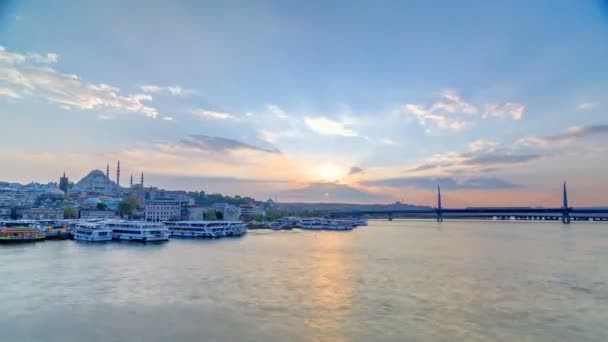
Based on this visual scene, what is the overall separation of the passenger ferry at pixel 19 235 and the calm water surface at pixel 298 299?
462cm

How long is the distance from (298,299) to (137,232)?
1149 cm

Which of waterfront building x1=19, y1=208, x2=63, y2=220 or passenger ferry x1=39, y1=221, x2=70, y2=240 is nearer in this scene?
passenger ferry x1=39, y1=221, x2=70, y2=240

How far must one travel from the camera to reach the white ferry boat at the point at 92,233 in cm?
1554

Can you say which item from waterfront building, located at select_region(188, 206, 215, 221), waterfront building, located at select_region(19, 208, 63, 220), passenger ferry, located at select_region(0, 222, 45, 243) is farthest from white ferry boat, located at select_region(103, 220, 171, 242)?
waterfront building, located at select_region(188, 206, 215, 221)

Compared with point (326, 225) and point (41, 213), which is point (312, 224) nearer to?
point (326, 225)

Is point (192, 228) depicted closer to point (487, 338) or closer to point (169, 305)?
point (169, 305)

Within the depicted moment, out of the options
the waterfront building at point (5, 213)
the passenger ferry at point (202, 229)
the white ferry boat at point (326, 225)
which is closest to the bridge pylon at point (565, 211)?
the white ferry boat at point (326, 225)

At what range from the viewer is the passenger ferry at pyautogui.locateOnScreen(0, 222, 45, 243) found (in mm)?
14257

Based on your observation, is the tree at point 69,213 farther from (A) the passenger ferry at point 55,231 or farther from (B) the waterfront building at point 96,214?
(A) the passenger ferry at point 55,231

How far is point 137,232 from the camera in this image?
1594 cm

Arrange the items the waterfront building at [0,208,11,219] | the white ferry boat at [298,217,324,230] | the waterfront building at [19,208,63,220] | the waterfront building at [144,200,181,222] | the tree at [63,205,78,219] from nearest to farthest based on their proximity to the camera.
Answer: the waterfront building at [19,208,63,220]
the waterfront building at [0,208,11,219]
the tree at [63,205,78,219]
the waterfront building at [144,200,181,222]
the white ferry boat at [298,217,324,230]

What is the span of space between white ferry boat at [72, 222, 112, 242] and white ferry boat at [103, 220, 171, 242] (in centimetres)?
39

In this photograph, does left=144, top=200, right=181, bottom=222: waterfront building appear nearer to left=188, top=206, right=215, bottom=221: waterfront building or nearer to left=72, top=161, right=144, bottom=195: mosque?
left=188, top=206, right=215, bottom=221: waterfront building

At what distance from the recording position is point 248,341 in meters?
4.52
